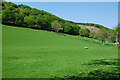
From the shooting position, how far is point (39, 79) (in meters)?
7.45

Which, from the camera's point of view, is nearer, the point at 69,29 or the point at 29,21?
the point at 29,21

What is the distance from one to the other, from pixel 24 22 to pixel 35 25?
20.8 feet

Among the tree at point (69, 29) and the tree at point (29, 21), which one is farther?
the tree at point (69, 29)

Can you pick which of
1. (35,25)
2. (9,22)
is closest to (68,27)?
(35,25)

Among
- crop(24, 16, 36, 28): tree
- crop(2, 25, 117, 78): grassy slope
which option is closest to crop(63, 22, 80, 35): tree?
crop(24, 16, 36, 28): tree

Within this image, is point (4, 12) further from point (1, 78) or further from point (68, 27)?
point (1, 78)

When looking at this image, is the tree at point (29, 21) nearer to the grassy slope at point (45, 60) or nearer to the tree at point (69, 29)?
the tree at point (69, 29)

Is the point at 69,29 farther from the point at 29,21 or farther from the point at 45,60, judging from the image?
the point at 45,60

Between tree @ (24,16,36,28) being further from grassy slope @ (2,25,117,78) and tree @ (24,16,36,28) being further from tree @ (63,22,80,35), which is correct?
grassy slope @ (2,25,117,78)

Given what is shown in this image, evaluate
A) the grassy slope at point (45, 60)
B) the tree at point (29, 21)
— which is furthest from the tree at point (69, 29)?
the grassy slope at point (45, 60)

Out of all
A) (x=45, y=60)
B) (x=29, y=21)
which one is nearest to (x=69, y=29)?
(x=29, y=21)

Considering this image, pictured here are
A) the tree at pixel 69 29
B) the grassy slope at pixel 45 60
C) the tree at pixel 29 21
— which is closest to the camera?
the grassy slope at pixel 45 60

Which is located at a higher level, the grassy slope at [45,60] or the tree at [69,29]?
the tree at [69,29]

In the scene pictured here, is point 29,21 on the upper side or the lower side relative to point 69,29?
upper
